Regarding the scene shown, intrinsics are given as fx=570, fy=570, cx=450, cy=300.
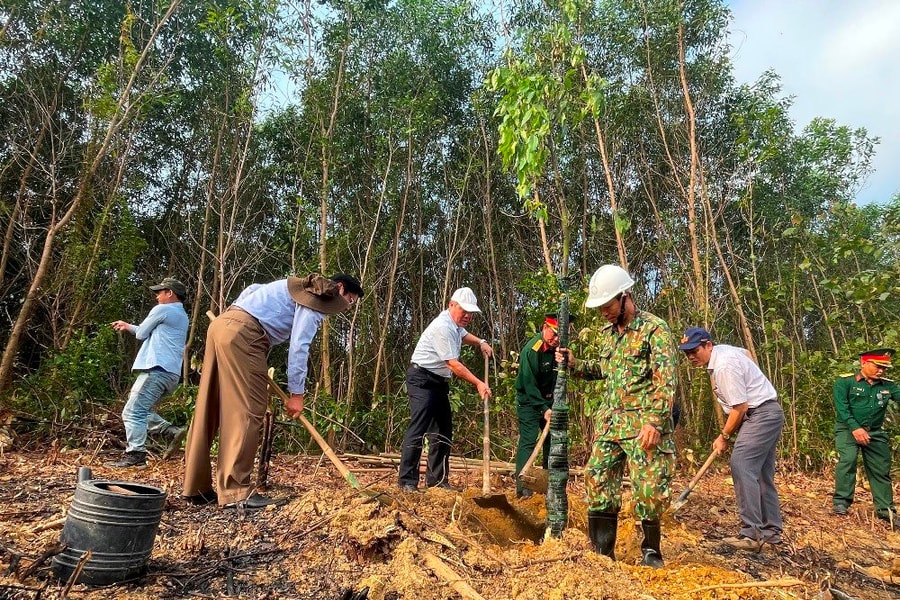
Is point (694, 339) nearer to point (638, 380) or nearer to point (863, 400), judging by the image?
point (638, 380)

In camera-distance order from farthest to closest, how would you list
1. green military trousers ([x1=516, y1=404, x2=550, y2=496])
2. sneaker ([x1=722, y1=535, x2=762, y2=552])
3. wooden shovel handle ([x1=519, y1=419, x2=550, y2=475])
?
green military trousers ([x1=516, y1=404, x2=550, y2=496]), wooden shovel handle ([x1=519, y1=419, x2=550, y2=475]), sneaker ([x1=722, y1=535, x2=762, y2=552])

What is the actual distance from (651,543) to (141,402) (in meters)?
4.74

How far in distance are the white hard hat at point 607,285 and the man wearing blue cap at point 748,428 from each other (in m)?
1.44

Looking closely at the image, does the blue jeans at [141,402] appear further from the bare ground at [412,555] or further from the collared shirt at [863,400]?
the collared shirt at [863,400]

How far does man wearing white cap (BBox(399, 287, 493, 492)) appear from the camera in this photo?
494 cm

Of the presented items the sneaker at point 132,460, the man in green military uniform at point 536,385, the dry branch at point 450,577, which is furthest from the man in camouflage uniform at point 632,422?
the sneaker at point 132,460

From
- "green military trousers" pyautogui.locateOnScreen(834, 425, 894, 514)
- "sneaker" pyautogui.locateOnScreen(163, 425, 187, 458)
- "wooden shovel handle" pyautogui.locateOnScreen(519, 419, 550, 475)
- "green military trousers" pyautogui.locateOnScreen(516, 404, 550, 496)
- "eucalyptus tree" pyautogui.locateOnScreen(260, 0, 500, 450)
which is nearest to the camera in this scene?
"wooden shovel handle" pyautogui.locateOnScreen(519, 419, 550, 475)

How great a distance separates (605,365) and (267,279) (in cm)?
910

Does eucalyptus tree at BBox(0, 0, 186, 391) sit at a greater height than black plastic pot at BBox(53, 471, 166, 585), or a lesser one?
greater

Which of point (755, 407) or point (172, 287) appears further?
point (172, 287)

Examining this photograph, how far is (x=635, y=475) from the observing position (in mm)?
3334

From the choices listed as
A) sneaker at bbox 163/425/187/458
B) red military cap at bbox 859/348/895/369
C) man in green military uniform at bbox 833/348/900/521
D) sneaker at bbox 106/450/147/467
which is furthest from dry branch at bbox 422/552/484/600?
red military cap at bbox 859/348/895/369

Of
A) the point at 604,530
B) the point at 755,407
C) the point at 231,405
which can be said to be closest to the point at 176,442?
the point at 231,405

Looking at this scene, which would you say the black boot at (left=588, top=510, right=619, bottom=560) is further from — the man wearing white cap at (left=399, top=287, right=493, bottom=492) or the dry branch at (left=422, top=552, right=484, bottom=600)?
the man wearing white cap at (left=399, top=287, right=493, bottom=492)
